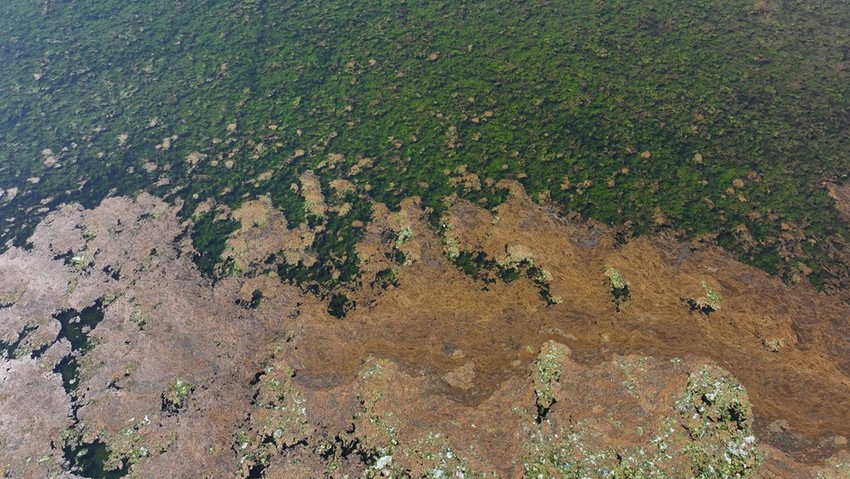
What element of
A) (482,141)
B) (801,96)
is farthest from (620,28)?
(482,141)

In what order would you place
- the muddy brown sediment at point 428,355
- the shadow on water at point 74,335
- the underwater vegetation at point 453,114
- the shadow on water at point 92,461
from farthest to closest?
1. the underwater vegetation at point 453,114
2. the shadow on water at point 74,335
3. the shadow on water at point 92,461
4. the muddy brown sediment at point 428,355

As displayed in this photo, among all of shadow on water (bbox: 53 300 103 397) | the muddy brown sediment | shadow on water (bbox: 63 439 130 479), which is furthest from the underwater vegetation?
shadow on water (bbox: 63 439 130 479)

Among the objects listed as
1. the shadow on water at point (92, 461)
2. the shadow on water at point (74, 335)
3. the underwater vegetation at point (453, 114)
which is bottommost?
the shadow on water at point (92, 461)

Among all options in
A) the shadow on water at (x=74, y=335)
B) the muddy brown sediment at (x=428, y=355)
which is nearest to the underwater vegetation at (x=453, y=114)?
the muddy brown sediment at (x=428, y=355)

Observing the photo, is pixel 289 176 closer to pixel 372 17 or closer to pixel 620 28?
pixel 372 17

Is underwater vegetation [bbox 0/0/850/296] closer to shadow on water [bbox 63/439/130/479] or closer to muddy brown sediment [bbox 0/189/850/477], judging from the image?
muddy brown sediment [bbox 0/189/850/477]

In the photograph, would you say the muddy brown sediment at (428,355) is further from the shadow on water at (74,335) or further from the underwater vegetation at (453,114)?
the underwater vegetation at (453,114)

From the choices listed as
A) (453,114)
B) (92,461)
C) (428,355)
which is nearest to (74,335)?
(92,461)

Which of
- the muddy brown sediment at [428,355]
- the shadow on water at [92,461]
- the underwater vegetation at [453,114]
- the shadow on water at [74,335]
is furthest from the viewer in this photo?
the underwater vegetation at [453,114]
